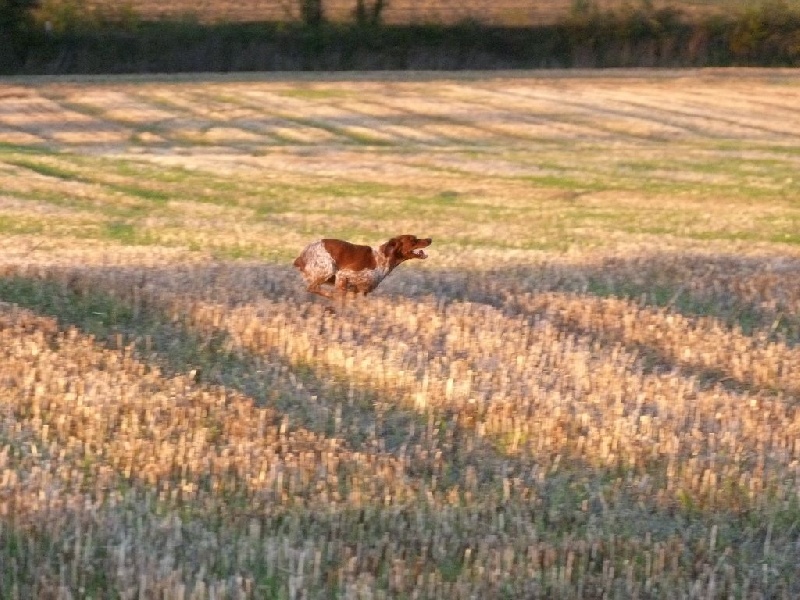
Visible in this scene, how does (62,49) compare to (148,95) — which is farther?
(62,49)

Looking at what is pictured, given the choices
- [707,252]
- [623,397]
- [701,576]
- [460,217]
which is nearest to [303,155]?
[460,217]

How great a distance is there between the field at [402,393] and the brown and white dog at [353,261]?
0.74 feet

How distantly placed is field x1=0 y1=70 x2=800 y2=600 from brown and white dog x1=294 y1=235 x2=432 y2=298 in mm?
227

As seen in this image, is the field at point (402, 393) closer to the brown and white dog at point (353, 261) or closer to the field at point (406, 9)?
the brown and white dog at point (353, 261)

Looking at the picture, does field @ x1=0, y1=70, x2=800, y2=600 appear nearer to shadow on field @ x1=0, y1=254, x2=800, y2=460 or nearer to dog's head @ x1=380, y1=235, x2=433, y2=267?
shadow on field @ x1=0, y1=254, x2=800, y2=460

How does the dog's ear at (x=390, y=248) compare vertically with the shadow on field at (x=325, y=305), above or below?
above

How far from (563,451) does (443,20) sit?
30.0 metres

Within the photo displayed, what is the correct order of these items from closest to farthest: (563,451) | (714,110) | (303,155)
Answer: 1. (563,451)
2. (303,155)
3. (714,110)

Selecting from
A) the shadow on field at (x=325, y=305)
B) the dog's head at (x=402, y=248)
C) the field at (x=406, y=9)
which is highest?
the dog's head at (x=402, y=248)

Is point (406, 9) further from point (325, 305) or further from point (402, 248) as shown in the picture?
point (402, 248)

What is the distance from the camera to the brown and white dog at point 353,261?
9.81 metres

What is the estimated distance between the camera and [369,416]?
7914 mm

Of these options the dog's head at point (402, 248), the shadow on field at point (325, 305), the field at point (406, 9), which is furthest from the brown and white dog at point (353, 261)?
the field at point (406, 9)

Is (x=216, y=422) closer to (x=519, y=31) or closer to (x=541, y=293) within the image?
(x=541, y=293)
